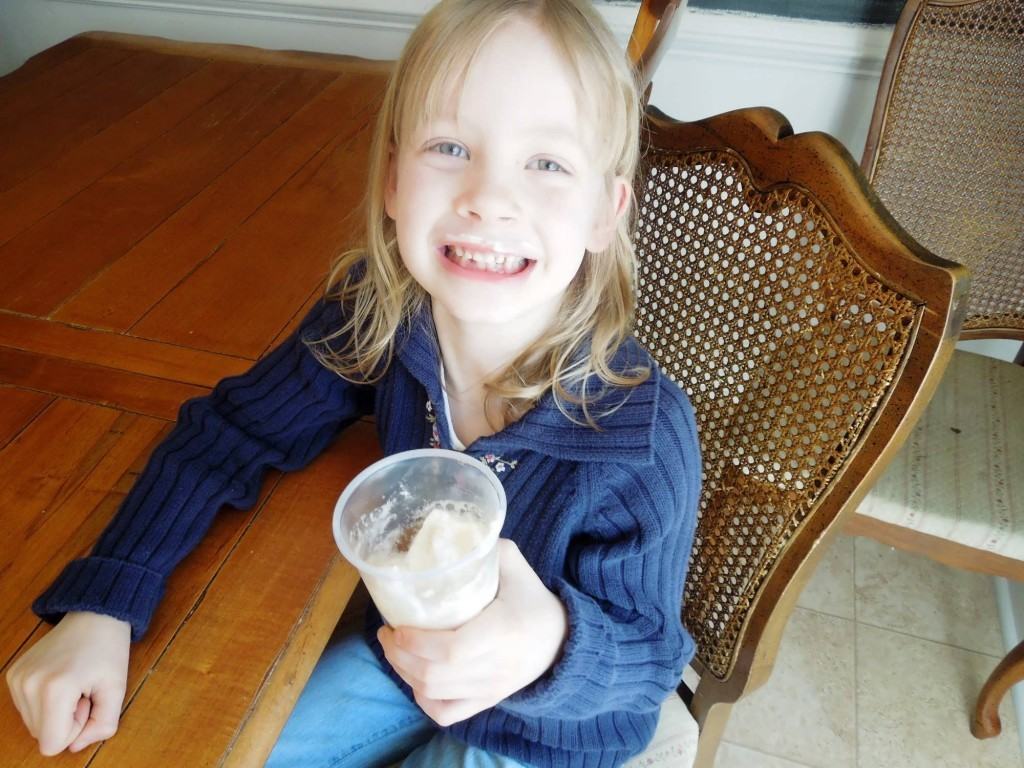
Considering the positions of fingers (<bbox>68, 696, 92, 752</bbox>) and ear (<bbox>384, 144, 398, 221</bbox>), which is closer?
fingers (<bbox>68, 696, 92, 752</bbox>)

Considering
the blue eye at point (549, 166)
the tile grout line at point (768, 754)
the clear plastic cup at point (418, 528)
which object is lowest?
the tile grout line at point (768, 754)

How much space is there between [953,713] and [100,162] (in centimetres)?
192

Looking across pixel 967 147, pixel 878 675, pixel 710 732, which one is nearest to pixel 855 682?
pixel 878 675

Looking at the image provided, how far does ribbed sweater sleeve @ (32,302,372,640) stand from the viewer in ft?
2.10

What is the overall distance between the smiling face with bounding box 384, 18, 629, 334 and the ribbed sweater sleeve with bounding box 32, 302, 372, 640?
0.20 m

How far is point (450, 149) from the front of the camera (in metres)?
0.73

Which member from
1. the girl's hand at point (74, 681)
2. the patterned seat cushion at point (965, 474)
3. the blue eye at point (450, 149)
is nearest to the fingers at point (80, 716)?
the girl's hand at point (74, 681)

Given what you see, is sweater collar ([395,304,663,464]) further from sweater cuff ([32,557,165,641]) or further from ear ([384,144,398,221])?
Answer: sweater cuff ([32,557,165,641])

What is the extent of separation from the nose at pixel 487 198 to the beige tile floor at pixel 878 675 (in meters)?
1.26

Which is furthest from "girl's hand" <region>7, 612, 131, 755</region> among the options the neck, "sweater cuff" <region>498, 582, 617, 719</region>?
the neck

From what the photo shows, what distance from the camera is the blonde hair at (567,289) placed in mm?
711

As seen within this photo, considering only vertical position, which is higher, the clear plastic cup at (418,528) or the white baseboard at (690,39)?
the clear plastic cup at (418,528)

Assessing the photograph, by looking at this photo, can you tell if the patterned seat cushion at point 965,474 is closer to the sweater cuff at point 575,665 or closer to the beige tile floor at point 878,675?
the beige tile floor at point 878,675

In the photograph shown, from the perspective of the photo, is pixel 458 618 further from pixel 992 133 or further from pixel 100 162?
pixel 992 133
